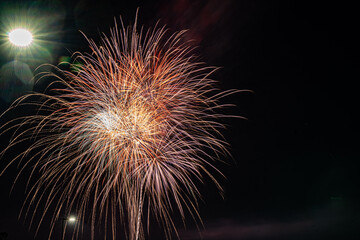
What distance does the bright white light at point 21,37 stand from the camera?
8484mm

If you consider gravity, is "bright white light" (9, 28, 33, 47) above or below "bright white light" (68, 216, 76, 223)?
above

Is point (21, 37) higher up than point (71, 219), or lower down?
higher up

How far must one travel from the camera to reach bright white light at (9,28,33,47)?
334 inches

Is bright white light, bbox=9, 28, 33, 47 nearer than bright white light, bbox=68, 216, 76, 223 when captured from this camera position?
Yes

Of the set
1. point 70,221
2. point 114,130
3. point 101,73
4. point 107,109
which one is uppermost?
point 101,73

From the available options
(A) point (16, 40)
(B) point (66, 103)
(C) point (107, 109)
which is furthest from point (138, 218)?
(A) point (16, 40)

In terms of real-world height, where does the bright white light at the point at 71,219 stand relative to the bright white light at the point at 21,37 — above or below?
below

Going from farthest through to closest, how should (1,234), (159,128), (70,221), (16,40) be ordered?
(1,234) → (70,221) → (159,128) → (16,40)

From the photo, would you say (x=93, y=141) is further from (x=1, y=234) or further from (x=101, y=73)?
(x=1, y=234)

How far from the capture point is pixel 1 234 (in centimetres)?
3034

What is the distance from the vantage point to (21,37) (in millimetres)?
8508

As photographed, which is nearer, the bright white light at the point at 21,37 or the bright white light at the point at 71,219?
the bright white light at the point at 21,37

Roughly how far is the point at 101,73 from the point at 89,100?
1.54 meters

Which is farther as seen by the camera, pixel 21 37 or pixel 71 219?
pixel 71 219
